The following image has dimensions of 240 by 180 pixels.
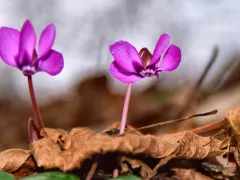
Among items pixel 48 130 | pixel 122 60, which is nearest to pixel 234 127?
pixel 122 60

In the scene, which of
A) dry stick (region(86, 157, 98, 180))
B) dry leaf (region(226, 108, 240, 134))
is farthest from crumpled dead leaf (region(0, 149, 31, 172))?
dry leaf (region(226, 108, 240, 134))

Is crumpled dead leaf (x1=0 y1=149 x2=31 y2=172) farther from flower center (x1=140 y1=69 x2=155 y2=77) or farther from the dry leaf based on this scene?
the dry leaf

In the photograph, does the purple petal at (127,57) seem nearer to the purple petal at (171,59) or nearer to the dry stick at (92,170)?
the purple petal at (171,59)

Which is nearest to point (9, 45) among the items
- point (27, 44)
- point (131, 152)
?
point (27, 44)

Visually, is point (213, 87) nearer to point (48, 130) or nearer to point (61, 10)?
point (48, 130)

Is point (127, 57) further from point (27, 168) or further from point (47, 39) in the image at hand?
point (27, 168)

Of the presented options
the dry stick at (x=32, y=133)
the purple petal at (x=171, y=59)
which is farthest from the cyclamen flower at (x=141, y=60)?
the dry stick at (x=32, y=133)

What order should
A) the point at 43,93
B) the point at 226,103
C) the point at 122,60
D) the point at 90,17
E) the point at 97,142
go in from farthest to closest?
the point at 90,17 < the point at 43,93 < the point at 226,103 < the point at 122,60 < the point at 97,142
